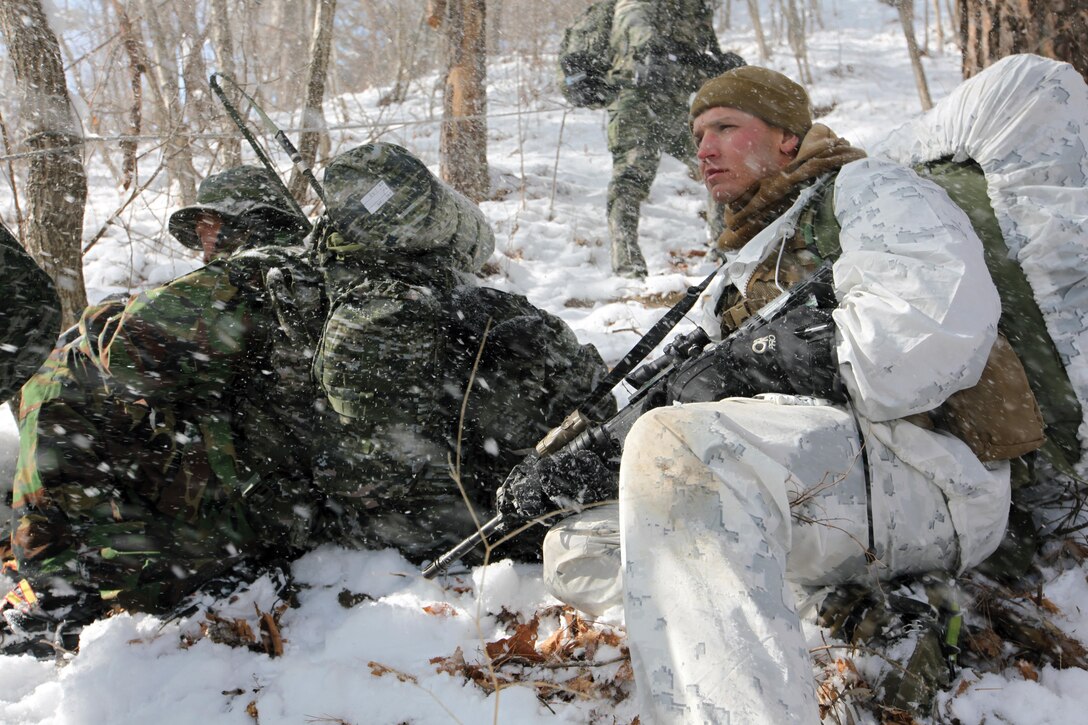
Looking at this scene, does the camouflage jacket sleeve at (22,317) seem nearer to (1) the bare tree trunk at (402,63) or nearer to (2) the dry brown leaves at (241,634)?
(2) the dry brown leaves at (241,634)

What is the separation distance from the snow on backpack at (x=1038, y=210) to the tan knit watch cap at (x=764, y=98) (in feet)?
1.68

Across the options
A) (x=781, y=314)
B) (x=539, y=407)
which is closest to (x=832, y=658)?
(x=781, y=314)

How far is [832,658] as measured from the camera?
1810 mm

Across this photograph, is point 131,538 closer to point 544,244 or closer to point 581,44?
point 544,244

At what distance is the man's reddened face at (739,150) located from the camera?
2.43 meters

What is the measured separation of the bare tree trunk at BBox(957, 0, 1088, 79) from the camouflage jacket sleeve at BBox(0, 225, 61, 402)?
396cm

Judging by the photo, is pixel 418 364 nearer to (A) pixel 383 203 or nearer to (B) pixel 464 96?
(A) pixel 383 203

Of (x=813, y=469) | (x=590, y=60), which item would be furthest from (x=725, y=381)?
(x=590, y=60)

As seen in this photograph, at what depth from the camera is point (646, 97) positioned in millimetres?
5082

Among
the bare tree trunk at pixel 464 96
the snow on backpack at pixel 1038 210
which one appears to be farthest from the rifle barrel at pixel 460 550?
the bare tree trunk at pixel 464 96

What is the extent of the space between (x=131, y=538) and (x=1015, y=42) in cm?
406

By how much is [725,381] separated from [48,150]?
3.19 m

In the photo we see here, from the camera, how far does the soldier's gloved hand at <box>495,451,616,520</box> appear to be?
2.04 metres

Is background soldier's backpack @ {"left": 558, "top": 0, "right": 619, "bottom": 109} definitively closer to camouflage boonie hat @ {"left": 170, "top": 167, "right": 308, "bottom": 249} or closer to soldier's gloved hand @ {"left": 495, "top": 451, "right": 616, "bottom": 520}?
camouflage boonie hat @ {"left": 170, "top": 167, "right": 308, "bottom": 249}
